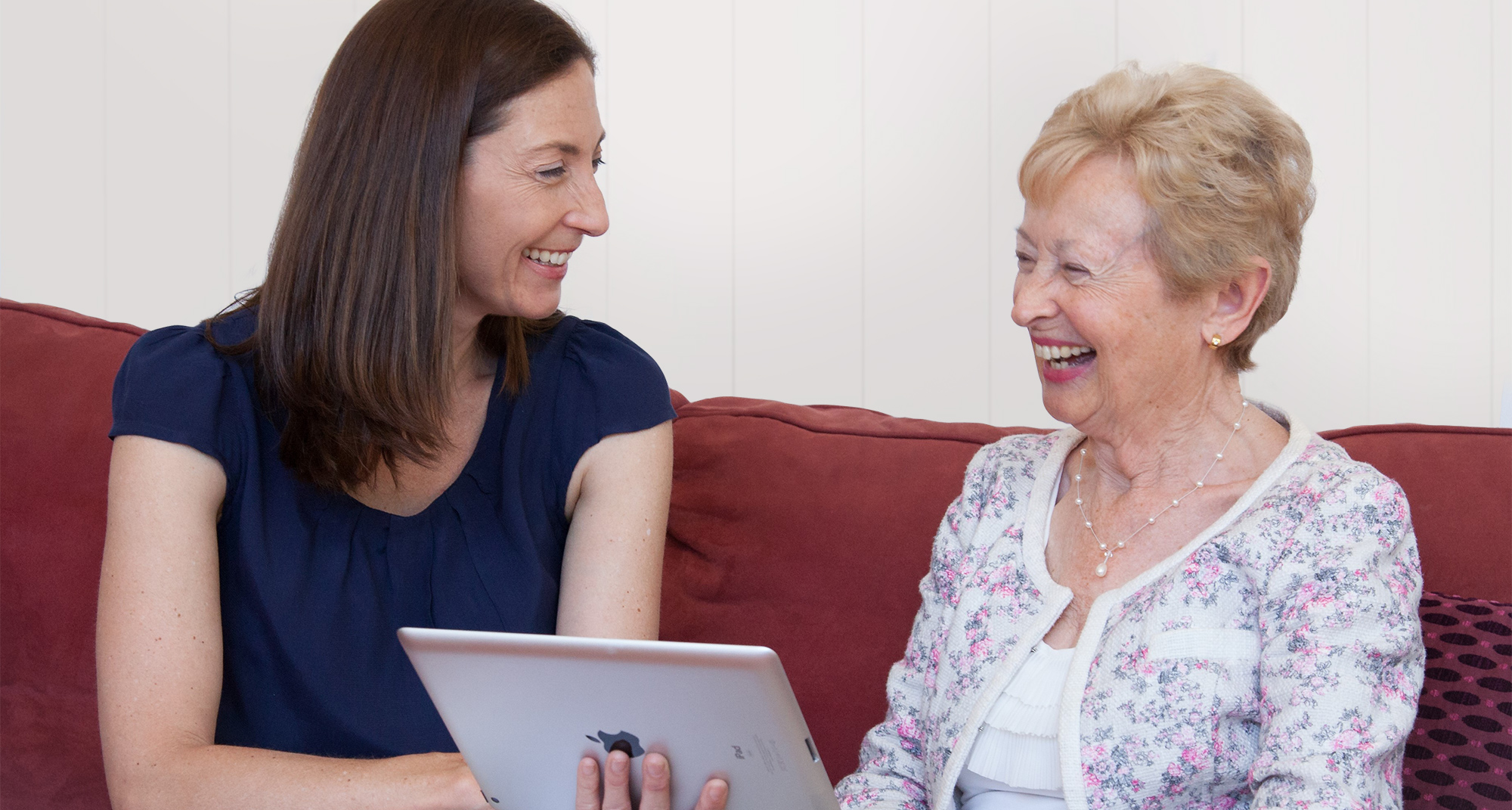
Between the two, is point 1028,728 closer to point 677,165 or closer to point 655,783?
point 655,783

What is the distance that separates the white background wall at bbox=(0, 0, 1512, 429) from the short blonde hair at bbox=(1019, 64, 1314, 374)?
95 centimetres

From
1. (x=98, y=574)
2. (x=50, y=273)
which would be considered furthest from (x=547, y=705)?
(x=50, y=273)

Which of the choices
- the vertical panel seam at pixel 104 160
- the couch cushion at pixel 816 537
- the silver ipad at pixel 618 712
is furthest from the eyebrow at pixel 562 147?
the vertical panel seam at pixel 104 160

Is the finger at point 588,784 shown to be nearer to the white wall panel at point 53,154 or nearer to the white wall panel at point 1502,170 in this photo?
the white wall panel at point 1502,170

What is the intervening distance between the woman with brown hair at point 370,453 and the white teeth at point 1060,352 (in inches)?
19.7

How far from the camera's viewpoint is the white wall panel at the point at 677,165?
2355mm

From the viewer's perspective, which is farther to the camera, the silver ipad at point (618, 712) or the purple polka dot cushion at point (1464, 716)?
the purple polka dot cushion at point (1464, 716)

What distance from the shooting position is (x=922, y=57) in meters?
2.29

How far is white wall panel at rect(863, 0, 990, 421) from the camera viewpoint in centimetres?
228

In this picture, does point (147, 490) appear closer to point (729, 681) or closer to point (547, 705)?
point (547, 705)

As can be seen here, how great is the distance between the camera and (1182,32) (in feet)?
7.14

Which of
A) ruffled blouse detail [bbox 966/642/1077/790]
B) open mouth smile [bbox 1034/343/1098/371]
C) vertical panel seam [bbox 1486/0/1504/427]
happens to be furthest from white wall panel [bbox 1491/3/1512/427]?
ruffled blouse detail [bbox 966/642/1077/790]

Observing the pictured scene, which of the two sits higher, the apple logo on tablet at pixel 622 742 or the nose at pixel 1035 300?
the nose at pixel 1035 300

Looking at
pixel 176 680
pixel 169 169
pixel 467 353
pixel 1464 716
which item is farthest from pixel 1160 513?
pixel 169 169
